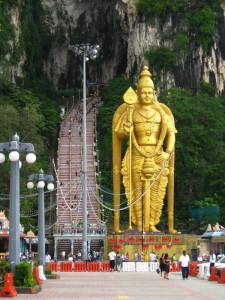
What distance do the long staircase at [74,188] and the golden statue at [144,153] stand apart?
2.83 metres

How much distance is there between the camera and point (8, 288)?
17.6 meters

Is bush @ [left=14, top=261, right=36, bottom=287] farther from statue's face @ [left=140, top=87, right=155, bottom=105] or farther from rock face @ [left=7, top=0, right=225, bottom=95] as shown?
rock face @ [left=7, top=0, right=225, bottom=95]

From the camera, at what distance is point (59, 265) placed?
35.2 metres

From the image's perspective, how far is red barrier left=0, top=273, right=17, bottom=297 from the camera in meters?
17.6

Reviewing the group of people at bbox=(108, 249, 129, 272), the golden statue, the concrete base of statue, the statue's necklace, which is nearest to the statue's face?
the golden statue

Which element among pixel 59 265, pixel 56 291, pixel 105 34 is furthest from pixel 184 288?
pixel 105 34

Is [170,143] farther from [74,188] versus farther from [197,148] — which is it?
[74,188]

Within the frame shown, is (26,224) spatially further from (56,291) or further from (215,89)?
(56,291)

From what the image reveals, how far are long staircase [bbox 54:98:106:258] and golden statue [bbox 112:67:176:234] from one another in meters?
2.83

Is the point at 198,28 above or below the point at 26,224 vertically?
above

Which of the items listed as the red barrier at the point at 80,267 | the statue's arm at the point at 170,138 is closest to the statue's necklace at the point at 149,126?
the statue's arm at the point at 170,138

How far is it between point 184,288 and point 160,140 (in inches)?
770

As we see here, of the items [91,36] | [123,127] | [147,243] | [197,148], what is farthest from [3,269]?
[91,36]

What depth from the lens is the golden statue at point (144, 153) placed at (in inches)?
1597
